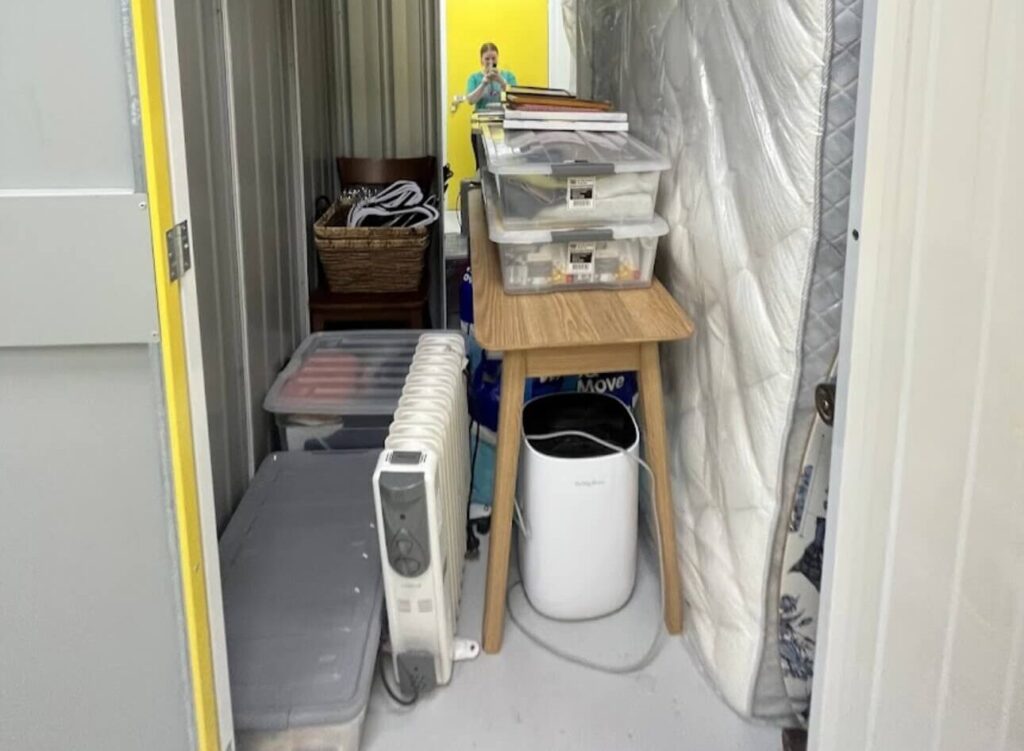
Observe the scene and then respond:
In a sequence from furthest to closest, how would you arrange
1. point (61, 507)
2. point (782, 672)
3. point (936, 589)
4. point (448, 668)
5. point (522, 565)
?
1. point (522, 565)
2. point (448, 668)
3. point (782, 672)
4. point (61, 507)
5. point (936, 589)

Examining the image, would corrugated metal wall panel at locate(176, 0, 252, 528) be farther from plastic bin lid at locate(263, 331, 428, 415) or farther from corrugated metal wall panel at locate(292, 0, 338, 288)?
corrugated metal wall panel at locate(292, 0, 338, 288)

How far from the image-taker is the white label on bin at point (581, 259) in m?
2.01

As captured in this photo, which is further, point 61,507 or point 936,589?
point 61,507

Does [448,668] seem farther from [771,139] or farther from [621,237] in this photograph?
[771,139]

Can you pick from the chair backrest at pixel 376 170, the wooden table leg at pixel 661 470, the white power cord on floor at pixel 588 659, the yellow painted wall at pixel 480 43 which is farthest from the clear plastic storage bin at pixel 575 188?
the yellow painted wall at pixel 480 43

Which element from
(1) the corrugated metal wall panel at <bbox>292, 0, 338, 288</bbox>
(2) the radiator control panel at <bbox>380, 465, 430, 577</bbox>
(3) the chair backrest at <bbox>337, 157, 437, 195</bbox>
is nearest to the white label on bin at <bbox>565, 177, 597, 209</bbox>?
(2) the radiator control panel at <bbox>380, 465, 430, 577</bbox>

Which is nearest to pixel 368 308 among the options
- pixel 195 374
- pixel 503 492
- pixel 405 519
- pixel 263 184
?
pixel 263 184

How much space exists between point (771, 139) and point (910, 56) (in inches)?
18.8

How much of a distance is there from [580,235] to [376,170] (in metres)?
1.74

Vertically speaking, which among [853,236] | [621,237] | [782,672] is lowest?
[782,672]

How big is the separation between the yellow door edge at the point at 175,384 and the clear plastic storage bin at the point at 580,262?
0.90 m

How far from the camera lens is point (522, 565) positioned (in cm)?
210

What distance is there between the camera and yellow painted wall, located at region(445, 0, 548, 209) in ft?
15.0

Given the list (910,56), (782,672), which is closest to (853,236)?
(910,56)
